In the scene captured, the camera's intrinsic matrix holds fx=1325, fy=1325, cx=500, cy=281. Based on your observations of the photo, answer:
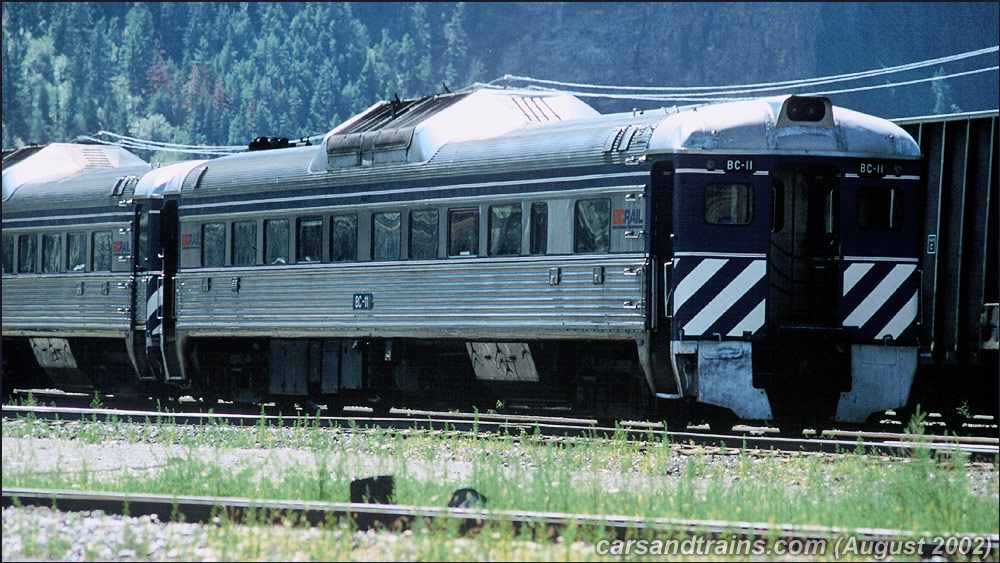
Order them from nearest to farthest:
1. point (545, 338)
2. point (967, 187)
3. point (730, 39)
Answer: point (545, 338) → point (967, 187) → point (730, 39)

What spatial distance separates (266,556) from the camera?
7.57m

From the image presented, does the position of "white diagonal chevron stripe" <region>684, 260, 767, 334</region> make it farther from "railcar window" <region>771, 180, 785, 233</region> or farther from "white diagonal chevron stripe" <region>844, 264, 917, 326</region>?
"white diagonal chevron stripe" <region>844, 264, 917, 326</region>

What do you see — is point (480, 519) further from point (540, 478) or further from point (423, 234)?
point (423, 234)

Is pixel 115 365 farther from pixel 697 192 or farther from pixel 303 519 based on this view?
pixel 303 519

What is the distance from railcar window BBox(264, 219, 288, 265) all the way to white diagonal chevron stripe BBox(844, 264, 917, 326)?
25.6ft

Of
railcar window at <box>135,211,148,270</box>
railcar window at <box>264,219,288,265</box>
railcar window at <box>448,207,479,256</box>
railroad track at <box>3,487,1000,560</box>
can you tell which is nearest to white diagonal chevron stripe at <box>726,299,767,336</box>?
railcar window at <box>448,207,479,256</box>

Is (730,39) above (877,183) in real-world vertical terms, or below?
above

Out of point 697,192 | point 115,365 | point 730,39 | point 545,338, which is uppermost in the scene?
point 730,39

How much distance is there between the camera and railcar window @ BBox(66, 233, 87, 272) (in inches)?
829

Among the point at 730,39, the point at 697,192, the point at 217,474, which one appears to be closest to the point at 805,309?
the point at 697,192

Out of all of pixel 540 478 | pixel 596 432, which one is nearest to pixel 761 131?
pixel 596 432

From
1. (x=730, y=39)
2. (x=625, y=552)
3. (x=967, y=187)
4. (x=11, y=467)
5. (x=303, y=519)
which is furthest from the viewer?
(x=730, y=39)

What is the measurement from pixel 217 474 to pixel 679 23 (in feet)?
318

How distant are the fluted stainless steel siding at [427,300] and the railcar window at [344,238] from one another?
0.50 feet
